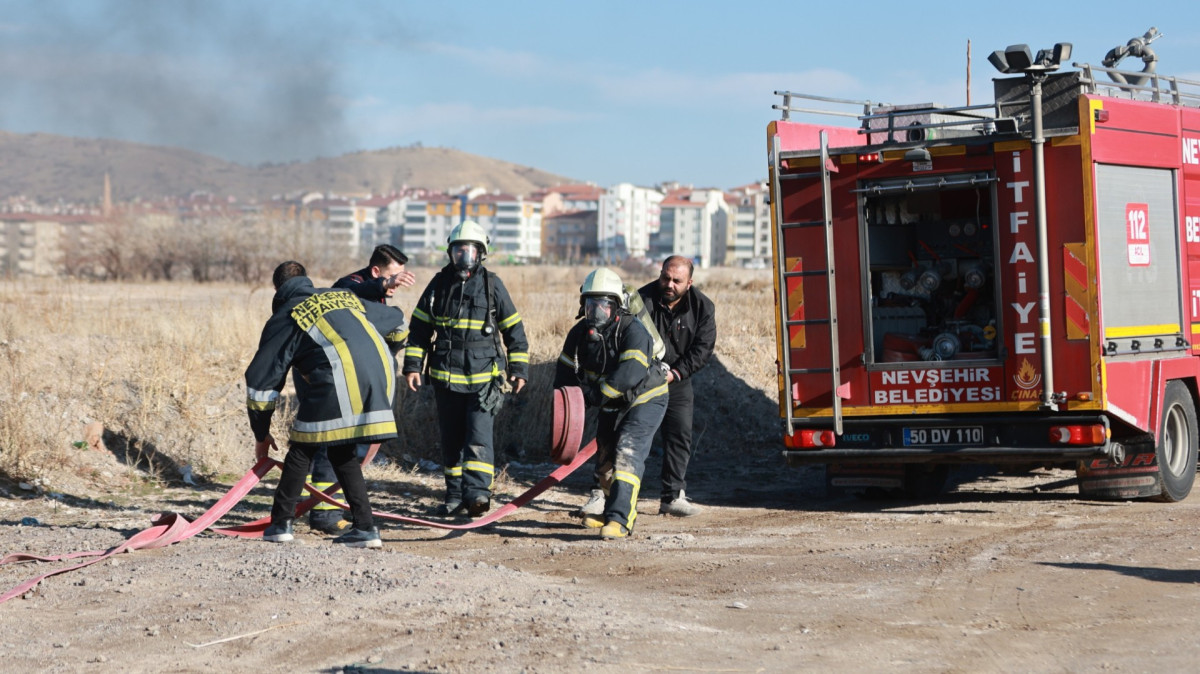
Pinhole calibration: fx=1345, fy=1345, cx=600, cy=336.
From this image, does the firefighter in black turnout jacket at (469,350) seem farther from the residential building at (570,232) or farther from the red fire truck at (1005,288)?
the residential building at (570,232)

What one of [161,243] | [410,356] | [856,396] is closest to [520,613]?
[410,356]

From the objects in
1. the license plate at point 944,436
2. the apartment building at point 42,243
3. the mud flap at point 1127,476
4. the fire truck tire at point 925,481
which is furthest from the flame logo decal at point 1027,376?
the apartment building at point 42,243

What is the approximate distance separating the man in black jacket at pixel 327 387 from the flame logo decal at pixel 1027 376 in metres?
4.31

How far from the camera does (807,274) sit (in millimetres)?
9867

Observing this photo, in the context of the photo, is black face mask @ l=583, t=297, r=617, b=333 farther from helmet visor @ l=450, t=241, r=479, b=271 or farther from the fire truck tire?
the fire truck tire

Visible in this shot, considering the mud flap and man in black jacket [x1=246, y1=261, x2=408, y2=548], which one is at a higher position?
man in black jacket [x1=246, y1=261, x2=408, y2=548]

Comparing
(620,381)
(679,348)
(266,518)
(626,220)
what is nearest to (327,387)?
(266,518)

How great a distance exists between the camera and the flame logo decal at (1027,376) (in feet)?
30.2

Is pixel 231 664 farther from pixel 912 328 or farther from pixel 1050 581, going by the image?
pixel 912 328

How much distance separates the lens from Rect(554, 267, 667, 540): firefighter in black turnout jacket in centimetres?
869

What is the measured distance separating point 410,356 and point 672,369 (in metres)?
1.92

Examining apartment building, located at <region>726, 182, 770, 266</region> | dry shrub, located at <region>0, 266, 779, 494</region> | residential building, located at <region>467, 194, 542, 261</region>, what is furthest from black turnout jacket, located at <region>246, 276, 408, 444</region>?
residential building, located at <region>467, 194, 542, 261</region>

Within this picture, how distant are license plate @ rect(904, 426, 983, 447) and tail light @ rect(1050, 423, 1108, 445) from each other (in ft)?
1.70

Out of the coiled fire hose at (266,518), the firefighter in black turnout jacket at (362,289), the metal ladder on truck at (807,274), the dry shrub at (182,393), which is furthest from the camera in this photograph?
the dry shrub at (182,393)
